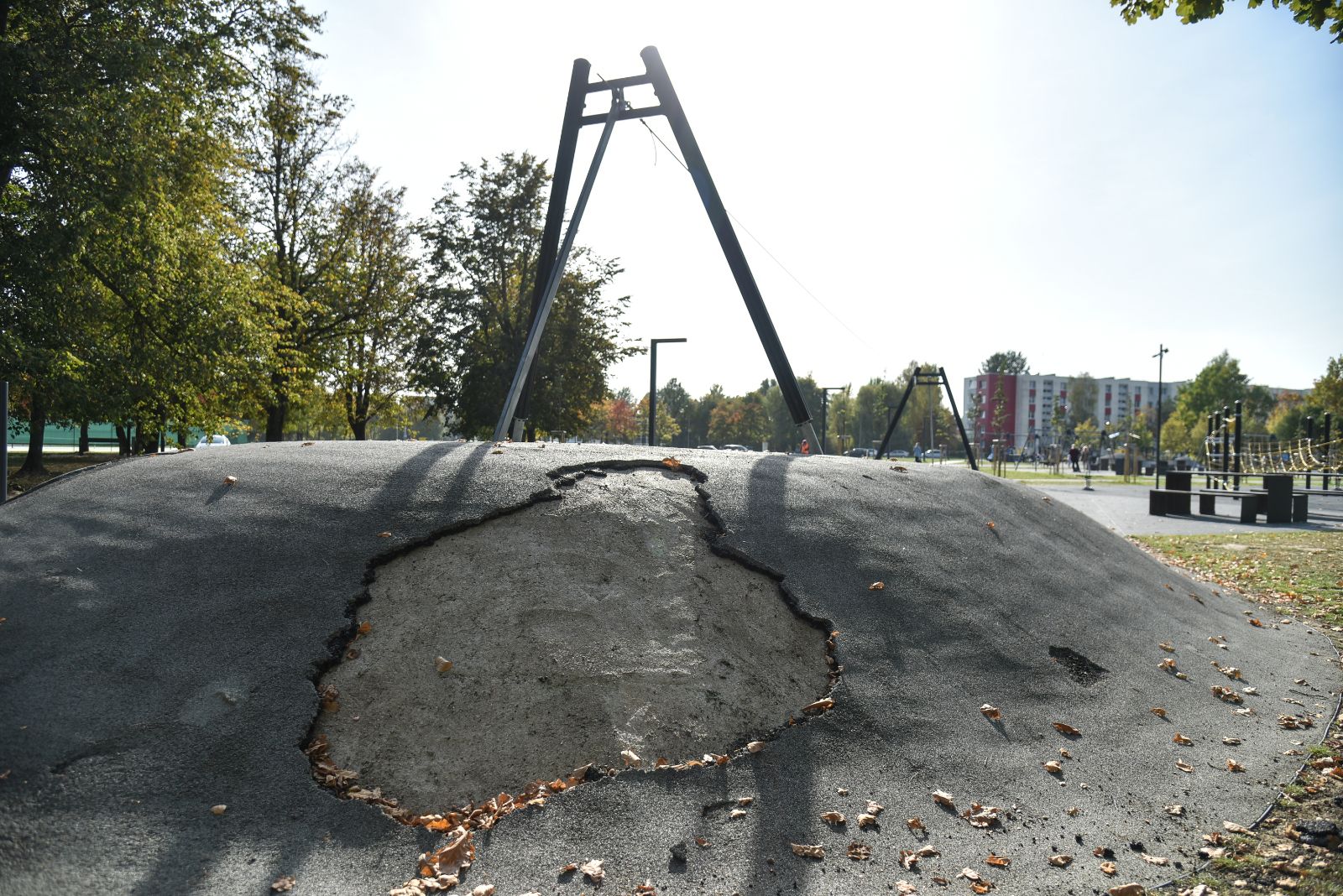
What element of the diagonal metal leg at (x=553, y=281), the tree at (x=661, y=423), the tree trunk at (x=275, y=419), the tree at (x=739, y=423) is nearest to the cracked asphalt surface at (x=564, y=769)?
the diagonal metal leg at (x=553, y=281)

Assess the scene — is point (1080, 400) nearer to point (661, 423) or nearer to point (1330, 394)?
point (1330, 394)

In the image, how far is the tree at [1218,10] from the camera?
221 inches

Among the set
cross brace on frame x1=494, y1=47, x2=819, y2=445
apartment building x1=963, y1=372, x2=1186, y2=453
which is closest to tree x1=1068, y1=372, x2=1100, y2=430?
apartment building x1=963, y1=372, x2=1186, y2=453

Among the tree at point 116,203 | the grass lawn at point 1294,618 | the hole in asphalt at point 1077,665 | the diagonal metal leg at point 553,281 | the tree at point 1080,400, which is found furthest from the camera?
the tree at point 1080,400

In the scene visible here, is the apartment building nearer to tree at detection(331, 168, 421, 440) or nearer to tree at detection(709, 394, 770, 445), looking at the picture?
tree at detection(709, 394, 770, 445)

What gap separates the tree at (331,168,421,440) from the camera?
80.1 feet

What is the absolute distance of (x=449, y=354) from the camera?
25.3 m

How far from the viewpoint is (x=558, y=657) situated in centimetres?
439

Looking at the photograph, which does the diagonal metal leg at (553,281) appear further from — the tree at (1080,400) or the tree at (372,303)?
the tree at (1080,400)

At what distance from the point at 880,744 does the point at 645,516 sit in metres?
2.27

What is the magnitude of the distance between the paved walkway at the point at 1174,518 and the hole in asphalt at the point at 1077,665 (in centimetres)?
681

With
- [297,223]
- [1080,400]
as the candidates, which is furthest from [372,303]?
[1080,400]

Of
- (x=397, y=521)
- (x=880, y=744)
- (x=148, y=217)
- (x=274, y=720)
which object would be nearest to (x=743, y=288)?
(x=397, y=521)

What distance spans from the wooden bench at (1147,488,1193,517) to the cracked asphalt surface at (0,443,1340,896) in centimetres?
1468
